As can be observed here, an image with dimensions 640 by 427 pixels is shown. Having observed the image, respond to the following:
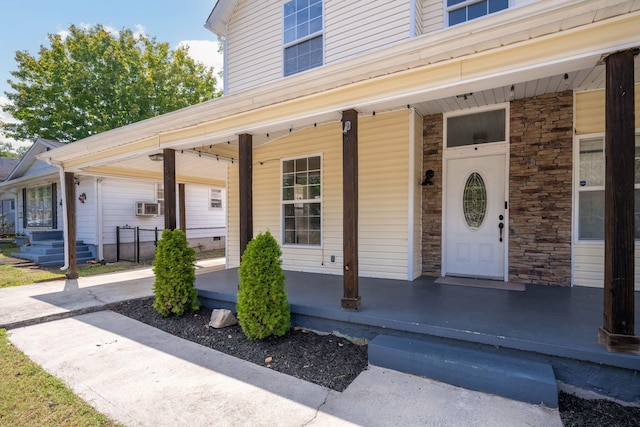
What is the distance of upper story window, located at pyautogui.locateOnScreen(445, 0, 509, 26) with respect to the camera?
15.8 feet

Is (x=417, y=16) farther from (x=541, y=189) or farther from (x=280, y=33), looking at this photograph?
(x=541, y=189)

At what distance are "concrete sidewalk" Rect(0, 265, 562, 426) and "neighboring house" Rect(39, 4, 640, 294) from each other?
1333 mm

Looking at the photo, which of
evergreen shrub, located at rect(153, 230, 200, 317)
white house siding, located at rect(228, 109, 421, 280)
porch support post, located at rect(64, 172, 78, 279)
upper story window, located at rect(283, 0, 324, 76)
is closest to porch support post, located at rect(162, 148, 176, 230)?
evergreen shrub, located at rect(153, 230, 200, 317)

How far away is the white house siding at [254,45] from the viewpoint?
6660 millimetres

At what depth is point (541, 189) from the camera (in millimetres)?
4520

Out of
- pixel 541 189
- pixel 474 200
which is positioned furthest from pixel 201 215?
pixel 541 189

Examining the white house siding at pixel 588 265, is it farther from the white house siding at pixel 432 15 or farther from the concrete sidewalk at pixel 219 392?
the white house siding at pixel 432 15

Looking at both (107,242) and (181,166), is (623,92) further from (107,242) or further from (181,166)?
(107,242)

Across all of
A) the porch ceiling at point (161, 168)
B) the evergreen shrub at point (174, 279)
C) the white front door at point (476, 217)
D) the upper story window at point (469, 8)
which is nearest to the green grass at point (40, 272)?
the porch ceiling at point (161, 168)

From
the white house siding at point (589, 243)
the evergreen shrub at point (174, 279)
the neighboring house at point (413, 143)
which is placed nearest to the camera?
the neighboring house at point (413, 143)

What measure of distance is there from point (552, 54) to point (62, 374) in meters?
5.05

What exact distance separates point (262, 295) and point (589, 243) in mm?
4369

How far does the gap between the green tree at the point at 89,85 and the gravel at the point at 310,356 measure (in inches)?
604

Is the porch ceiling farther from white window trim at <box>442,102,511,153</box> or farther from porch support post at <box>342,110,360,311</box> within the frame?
white window trim at <box>442,102,511,153</box>
